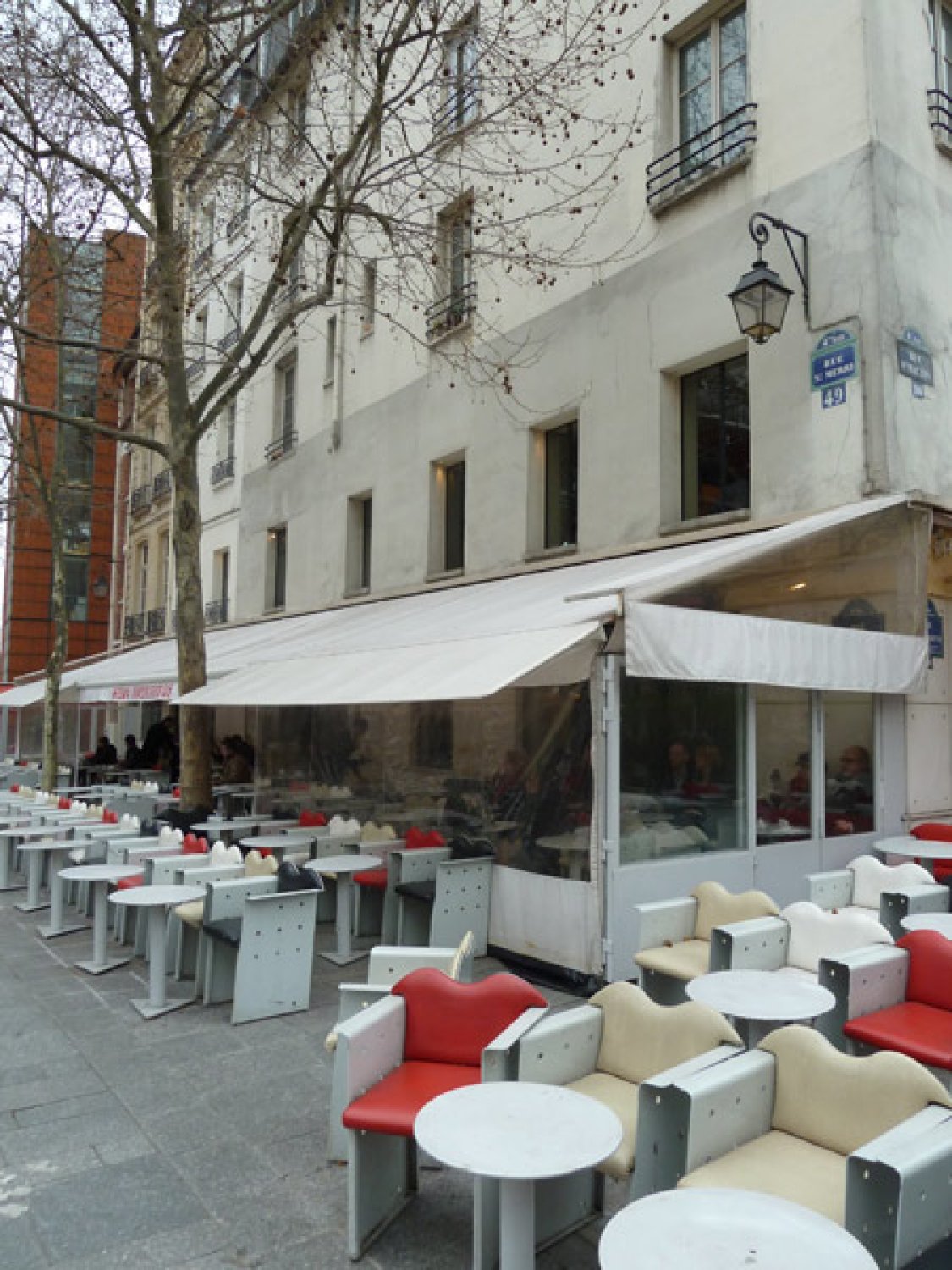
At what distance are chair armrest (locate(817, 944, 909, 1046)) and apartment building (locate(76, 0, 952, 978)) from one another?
1.99 m

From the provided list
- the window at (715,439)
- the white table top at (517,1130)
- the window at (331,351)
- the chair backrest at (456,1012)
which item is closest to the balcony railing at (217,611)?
the window at (331,351)

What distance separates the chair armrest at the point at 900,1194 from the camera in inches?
88.3

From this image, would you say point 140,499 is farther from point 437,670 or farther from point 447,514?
point 437,670

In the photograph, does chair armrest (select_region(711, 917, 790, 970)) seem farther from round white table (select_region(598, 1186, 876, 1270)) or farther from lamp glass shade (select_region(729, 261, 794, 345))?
lamp glass shade (select_region(729, 261, 794, 345))

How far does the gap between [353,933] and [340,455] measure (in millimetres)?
8582

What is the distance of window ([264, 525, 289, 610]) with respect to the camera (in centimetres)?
1694

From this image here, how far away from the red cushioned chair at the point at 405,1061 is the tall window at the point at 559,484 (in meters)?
7.14

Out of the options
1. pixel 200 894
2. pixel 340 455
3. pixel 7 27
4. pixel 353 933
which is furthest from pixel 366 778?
pixel 7 27

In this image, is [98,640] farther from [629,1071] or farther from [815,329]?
[629,1071]

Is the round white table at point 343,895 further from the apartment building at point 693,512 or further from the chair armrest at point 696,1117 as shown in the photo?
the chair armrest at point 696,1117

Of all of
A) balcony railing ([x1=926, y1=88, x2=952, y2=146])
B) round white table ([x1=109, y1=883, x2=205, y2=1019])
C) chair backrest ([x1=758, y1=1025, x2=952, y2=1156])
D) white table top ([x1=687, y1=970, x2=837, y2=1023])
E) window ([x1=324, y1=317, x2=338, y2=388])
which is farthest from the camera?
window ([x1=324, y1=317, x2=338, y2=388])

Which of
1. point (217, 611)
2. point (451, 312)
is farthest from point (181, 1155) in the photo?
point (217, 611)

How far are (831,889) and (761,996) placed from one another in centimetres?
225

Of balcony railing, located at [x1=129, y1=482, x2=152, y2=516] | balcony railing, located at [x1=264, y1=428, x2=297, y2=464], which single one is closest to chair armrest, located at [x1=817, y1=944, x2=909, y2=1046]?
balcony railing, located at [x1=264, y1=428, x2=297, y2=464]
